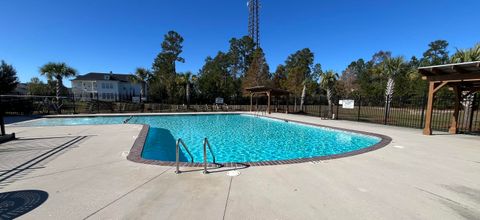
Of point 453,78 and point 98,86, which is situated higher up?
point 98,86

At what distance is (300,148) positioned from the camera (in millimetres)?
7836

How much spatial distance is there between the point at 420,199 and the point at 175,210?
338cm

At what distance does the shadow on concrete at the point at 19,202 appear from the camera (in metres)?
2.46

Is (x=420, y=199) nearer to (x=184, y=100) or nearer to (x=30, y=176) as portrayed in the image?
(x=30, y=176)

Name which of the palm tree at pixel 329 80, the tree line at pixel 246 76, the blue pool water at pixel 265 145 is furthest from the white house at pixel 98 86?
the palm tree at pixel 329 80

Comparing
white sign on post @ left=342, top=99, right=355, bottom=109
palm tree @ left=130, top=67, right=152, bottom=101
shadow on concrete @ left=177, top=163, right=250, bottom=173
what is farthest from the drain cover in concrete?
palm tree @ left=130, top=67, right=152, bottom=101

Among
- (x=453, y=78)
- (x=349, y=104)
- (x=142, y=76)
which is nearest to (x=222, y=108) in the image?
(x=142, y=76)

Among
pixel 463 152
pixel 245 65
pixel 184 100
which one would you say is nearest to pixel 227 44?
pixel 245 65

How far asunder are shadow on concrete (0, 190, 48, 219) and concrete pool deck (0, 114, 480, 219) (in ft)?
0.35

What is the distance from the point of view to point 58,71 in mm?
19922

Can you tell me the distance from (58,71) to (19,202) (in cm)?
2330

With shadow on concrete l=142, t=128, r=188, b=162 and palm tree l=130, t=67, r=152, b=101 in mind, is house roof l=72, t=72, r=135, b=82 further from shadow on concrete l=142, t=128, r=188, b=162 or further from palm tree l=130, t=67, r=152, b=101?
shadow on concrete l=142, t=128, r=188, b=162

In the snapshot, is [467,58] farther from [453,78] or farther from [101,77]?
[101,77]

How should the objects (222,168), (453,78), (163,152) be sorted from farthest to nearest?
(453,78) → (163,152) → (222,168)
